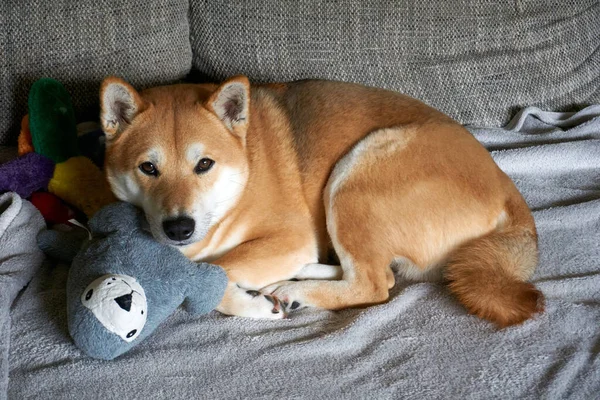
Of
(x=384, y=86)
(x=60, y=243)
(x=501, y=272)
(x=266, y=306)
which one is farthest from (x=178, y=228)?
(x=384, y=86)

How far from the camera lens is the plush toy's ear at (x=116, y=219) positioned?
1.66 m

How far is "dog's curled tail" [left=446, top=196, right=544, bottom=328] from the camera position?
1.59 m

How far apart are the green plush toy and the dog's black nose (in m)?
0.68

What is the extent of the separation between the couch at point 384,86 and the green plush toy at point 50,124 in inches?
10.1

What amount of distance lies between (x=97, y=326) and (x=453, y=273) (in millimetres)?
1012

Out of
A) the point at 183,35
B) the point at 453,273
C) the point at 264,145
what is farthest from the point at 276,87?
the point at 453,273

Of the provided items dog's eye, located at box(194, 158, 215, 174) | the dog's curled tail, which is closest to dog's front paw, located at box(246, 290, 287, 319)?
dog's eye, located at box(194, 158, 215, 174)

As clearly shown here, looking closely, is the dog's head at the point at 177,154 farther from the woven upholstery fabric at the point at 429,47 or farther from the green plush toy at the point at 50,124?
the woven upholstery fabric at the point at 429,47

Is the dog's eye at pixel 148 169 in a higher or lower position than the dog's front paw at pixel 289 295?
higher

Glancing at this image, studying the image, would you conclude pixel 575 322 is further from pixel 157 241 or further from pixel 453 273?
pixel 157 241

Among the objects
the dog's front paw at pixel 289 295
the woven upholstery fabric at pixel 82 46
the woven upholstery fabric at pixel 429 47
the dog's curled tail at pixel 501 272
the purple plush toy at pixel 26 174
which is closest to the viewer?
the dog's curled tail at pixel 501 272

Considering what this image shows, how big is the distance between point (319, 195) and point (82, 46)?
113 cm

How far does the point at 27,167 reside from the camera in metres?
2.00

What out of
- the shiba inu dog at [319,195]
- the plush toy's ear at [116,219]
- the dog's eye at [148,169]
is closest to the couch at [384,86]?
the shiba inu dog at [319,195]
